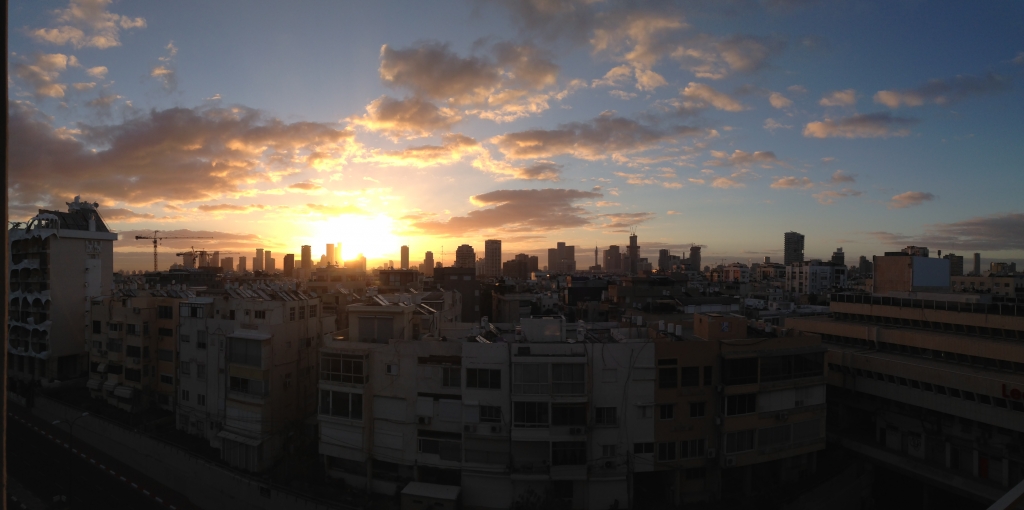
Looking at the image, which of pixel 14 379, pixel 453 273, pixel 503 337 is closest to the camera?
pixel 503 337

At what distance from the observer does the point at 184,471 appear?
88.7 ft

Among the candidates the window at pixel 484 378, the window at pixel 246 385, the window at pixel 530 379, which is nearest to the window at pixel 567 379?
the window at pixel 530 379

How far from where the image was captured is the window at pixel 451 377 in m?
22.7

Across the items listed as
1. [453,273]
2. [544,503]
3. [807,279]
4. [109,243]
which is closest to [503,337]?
[544,503]

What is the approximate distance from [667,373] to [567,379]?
4246mm

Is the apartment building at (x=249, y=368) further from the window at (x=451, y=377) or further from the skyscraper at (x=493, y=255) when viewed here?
the skyscraper at (x=493, y=255)

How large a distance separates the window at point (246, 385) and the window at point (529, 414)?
541 inches

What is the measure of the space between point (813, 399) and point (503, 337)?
14265mm

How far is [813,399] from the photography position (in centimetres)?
2394

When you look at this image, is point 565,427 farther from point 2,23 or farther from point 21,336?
point 21,336

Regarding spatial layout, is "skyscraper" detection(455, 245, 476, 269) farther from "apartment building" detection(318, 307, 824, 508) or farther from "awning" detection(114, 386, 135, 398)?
"apartment building" detection(318, 307, 824, 508)

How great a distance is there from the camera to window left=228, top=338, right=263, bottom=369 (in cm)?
2711

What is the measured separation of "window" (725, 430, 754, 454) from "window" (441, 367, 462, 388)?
1149 cm

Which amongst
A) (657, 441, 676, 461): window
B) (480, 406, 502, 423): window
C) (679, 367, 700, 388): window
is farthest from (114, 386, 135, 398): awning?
(679, 367, 700, 388): window
